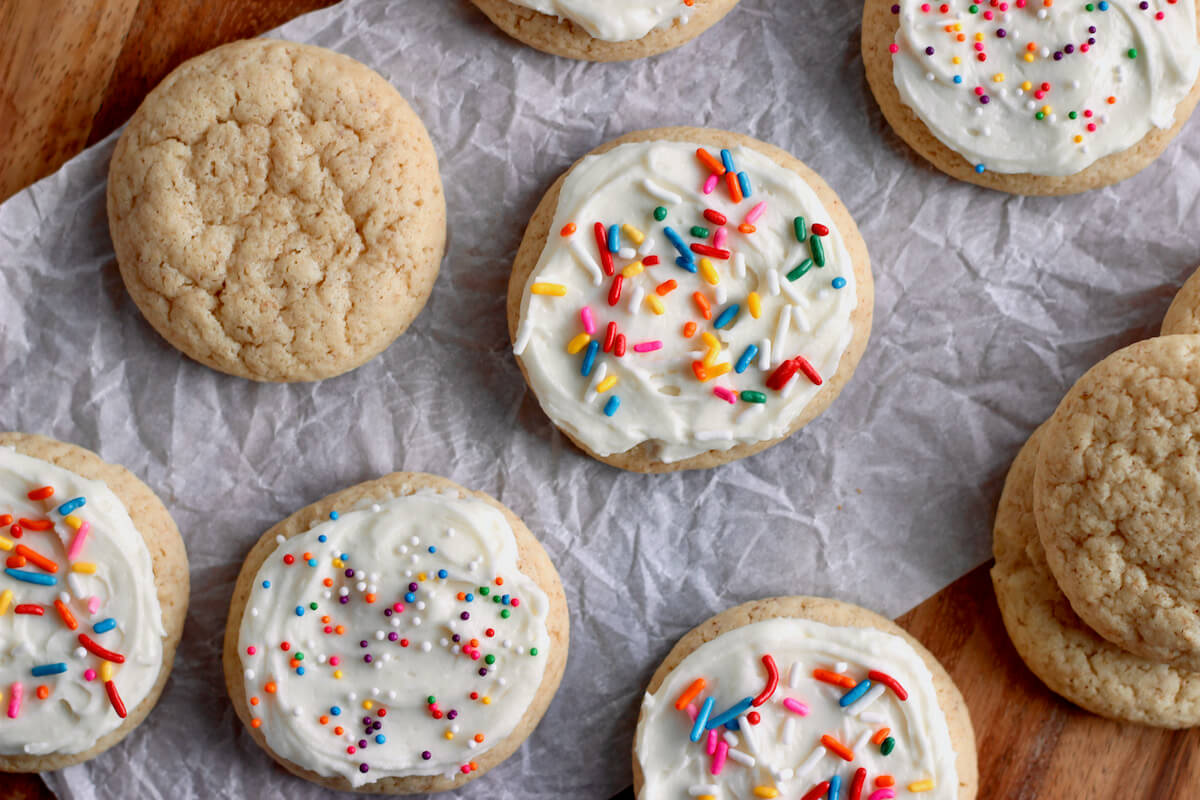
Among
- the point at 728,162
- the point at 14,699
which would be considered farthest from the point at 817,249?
the point at 14,699

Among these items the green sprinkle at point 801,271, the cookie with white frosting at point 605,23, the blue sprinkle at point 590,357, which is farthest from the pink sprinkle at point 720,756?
the cookie with white frosting at point 605,23

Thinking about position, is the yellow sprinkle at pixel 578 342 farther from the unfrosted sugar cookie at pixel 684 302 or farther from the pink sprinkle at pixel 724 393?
the pink sprinkle at pixel 724 393

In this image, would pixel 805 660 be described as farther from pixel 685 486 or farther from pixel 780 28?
pixel 780 28

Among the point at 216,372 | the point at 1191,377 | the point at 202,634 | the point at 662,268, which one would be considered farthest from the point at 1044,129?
the point at 202,634

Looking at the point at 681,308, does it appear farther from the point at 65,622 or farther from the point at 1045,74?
the point at 65,622

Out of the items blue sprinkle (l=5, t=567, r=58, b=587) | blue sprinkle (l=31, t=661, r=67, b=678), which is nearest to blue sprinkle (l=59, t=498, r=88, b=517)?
blue sprinkle (l=5, t=567, r=58, b=587)

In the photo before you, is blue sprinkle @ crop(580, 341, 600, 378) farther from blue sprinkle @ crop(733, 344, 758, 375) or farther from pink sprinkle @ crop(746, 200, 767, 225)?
pink sprinkle @ crop(746, 200, 767, 225)
